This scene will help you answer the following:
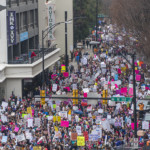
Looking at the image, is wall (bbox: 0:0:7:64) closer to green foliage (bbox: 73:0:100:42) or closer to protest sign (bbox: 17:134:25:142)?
protest sign (bbox: 17:134:25:142)

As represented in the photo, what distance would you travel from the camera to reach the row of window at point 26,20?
182 feet

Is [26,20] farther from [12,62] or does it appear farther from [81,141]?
[81,141]

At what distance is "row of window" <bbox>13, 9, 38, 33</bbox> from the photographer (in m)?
55.4

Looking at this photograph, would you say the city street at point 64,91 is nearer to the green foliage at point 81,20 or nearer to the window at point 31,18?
the window at point 31,18

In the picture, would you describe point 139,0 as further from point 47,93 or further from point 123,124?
point 123,124

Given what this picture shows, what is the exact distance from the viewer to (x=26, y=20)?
194ft

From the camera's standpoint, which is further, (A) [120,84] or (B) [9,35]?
(B) [9,35]

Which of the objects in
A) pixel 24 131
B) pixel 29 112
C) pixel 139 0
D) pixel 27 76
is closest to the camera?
pixel 24 131

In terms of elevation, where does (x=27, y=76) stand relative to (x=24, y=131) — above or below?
above

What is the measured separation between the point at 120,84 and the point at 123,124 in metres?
11.2

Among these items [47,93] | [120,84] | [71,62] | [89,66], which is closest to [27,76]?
[47,93]

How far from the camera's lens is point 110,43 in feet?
306

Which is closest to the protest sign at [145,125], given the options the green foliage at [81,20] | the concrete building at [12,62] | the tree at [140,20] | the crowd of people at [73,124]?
the crowd of people at [73,124]

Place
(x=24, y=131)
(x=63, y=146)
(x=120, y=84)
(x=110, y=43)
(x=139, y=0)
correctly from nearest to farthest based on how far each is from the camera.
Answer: (x=63, y=146) → (x=24, y=131) → (x=120, y=84) → (x=139, y=0) → (x=110, y=43)
